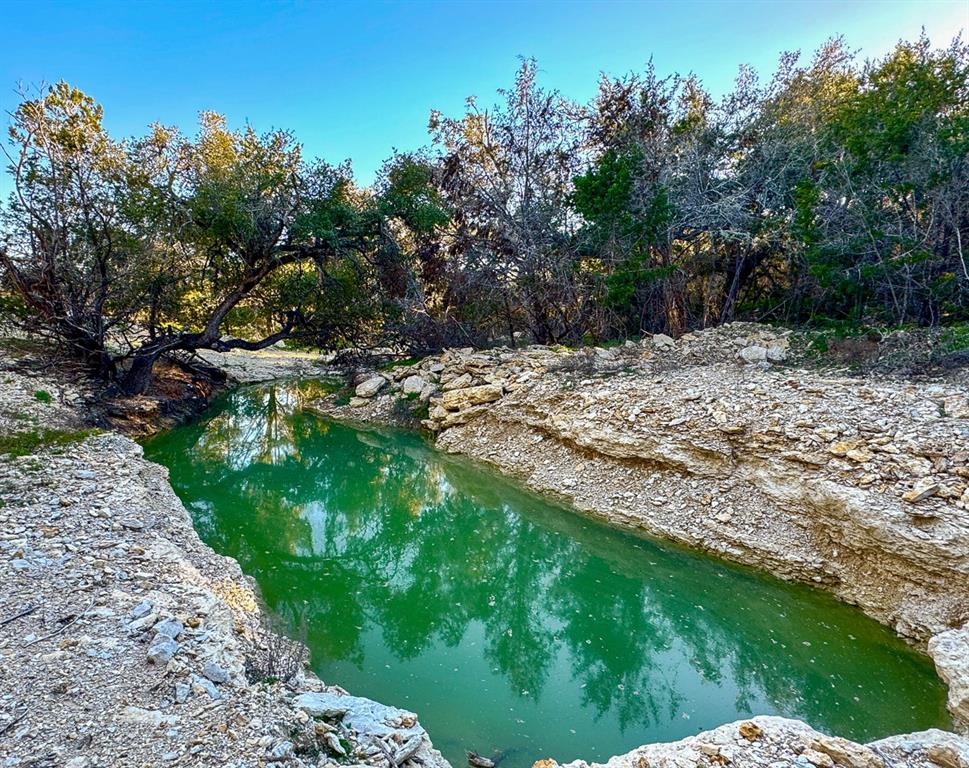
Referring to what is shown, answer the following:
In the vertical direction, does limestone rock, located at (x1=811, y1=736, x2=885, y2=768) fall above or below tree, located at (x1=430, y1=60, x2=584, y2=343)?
below

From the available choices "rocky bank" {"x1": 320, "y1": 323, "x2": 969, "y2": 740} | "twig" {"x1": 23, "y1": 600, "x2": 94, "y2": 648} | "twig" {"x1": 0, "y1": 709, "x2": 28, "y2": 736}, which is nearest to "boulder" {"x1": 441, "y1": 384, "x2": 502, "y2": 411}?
"rocky bank" {"x1": 320, "y1": 323, "x2": 969, "y2": 740}

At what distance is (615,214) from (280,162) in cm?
966

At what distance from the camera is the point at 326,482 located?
34.6ft

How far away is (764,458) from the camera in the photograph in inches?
294

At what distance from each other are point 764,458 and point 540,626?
4.36 meters

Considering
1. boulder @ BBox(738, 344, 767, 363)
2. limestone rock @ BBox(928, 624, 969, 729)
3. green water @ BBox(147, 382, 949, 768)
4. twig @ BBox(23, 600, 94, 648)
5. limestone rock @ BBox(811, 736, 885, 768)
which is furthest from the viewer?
boulder @ BBox(738, 344, 767, 363)

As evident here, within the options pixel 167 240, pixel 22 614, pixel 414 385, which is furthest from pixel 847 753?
pixel 167 240

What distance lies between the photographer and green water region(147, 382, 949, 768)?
441cm

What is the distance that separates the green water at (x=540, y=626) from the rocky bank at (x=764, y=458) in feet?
1.62

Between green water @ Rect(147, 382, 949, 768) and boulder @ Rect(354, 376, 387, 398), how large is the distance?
20.3 feet

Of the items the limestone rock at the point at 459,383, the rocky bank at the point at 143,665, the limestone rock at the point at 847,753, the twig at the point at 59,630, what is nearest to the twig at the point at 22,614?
the rocky bank at the point at 143,665

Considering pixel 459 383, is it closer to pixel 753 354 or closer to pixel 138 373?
pixel 753 354

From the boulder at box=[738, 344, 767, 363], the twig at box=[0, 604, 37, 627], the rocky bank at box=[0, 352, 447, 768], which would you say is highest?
the boulder at box=[738, 344, 767, 363]

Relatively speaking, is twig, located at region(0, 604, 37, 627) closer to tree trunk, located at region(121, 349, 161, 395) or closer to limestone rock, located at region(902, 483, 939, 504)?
limestone rock, located at region(902, 483, 939, 504)
